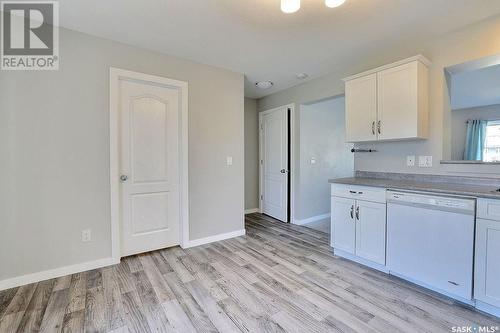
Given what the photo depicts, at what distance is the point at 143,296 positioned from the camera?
6.29 feet

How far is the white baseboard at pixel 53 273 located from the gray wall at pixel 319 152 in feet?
9.54

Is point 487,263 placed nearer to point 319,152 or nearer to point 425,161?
point 425,161

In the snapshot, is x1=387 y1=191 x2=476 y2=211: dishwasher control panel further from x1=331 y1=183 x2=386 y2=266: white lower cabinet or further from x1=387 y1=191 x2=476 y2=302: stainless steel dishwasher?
x1=331 y1=183 x2=386 y2=266: white lower cabinet

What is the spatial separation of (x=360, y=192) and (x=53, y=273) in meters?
A: 3.21

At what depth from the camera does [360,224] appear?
2428mm

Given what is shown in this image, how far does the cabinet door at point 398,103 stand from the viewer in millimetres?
2252

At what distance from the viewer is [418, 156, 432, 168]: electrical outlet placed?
240 centimetres

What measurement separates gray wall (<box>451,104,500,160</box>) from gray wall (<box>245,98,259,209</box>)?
3.14 metres

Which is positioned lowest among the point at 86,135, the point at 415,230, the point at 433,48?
the point at 415,230

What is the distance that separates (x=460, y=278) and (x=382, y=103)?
1.73 metres

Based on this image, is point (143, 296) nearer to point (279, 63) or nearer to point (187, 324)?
point (187, 324)

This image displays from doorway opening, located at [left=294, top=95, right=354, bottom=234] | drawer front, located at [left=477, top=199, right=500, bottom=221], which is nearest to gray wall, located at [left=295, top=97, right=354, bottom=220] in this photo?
doorway opening, located at [left=294, top=95, right=354, bottom=234]

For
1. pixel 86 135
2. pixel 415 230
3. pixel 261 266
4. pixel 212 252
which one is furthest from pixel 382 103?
pixel 86 135
